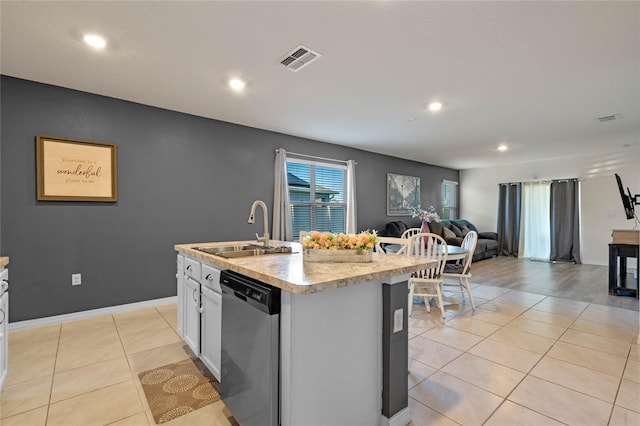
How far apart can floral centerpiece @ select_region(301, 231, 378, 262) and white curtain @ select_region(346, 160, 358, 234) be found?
3.97 m

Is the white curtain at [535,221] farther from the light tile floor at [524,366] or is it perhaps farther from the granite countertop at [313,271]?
the granite countertop at [313,271]

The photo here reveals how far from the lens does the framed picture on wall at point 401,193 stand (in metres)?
6.78

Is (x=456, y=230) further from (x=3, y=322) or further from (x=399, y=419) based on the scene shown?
(x=3, y=322)

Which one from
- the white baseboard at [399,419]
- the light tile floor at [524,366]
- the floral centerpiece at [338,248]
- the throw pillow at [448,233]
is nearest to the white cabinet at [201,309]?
the floral centerpiece at [338,248]

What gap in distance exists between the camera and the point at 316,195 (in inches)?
218

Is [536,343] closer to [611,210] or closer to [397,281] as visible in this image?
[397,281]

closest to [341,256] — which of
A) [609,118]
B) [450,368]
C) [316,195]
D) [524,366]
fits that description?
[450,368]

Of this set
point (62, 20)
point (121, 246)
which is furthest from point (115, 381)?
point (62, 20)

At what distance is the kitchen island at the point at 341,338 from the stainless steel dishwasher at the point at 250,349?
0.04 metres

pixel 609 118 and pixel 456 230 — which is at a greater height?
pixel 609 118

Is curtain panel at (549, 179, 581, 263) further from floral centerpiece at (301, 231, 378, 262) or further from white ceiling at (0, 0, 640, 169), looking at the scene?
floral centerpiece at (301, 231, 378, 262)

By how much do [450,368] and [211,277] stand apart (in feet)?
6.15

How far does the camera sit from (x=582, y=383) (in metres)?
2.06

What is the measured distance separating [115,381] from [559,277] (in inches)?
262
